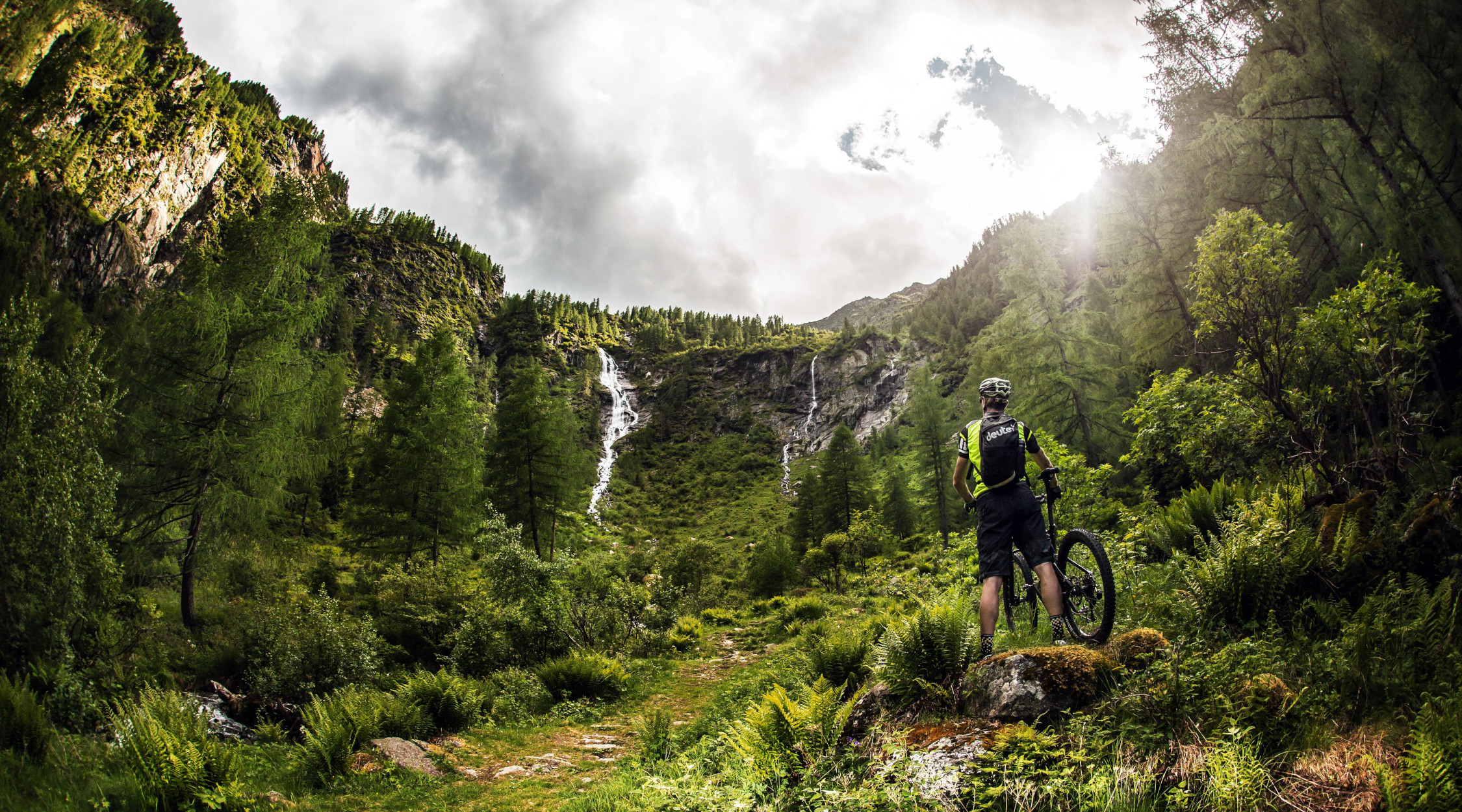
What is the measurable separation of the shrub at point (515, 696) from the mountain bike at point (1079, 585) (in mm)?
7189

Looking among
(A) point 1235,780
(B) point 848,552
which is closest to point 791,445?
(B) point 848,552

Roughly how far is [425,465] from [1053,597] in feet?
58.6

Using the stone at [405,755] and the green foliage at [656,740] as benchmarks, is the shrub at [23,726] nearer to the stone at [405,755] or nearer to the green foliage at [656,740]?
the stone at [405,755]

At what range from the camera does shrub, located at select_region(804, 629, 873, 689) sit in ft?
21.6

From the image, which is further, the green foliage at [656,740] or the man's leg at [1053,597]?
the green foliage at [656,740]

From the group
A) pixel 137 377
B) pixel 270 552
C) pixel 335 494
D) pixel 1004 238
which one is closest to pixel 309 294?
pixel 137 377

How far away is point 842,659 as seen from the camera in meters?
6.72

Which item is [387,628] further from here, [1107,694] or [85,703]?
[1107,694]

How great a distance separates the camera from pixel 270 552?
48.1 ft

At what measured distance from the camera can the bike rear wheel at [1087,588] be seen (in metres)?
4.16

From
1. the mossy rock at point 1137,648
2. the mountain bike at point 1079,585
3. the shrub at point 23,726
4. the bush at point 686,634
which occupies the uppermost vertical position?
the mountain bike at point 1079,585

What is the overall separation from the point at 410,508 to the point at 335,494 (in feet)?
63.6

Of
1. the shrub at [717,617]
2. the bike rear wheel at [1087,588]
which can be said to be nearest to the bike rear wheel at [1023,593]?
the bike rear wheel at [1087,588]

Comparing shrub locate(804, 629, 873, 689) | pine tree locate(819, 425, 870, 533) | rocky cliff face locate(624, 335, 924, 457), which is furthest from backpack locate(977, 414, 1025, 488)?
rocky cliff face locate(624, 335, 924, 457)
